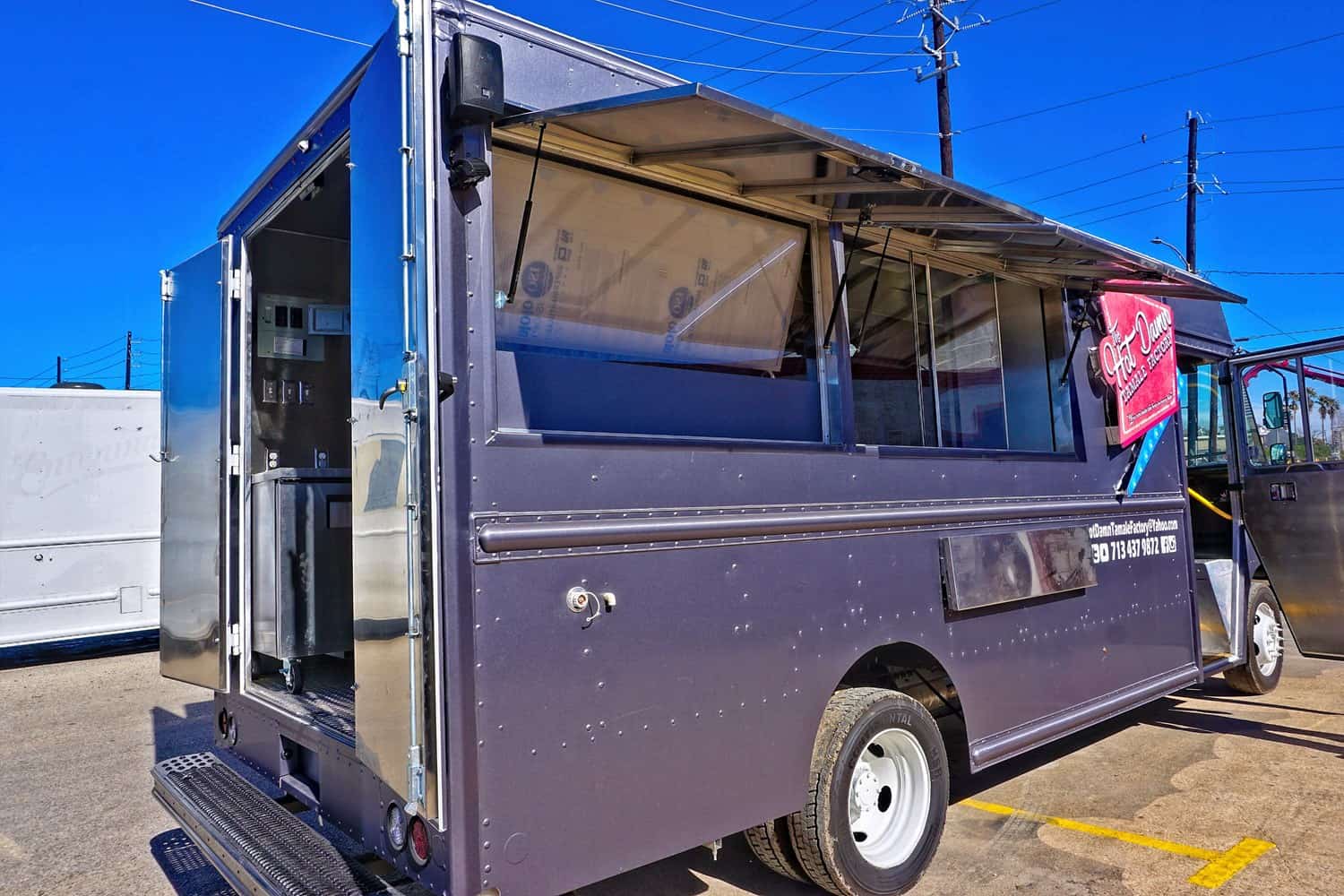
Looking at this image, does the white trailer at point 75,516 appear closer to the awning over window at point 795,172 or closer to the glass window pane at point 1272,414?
the awning over window at point 795,172

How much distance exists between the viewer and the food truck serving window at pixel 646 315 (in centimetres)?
299

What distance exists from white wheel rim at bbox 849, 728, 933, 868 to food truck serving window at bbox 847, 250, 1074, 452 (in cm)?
123

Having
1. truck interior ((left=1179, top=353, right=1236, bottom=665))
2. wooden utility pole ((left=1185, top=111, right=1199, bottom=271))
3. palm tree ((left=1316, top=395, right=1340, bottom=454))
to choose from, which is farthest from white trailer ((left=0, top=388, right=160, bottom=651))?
wooden utility pole ((left=1185, top=111, right=1199, bottom=271))

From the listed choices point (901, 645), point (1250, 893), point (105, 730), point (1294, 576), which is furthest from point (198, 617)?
point (1294, 576)

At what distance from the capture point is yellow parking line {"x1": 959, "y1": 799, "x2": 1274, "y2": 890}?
3706mm

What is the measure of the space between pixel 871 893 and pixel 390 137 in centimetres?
301

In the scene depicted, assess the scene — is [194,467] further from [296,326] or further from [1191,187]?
[1191,187]

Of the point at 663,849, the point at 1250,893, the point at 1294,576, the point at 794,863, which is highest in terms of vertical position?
the point at 1294,576

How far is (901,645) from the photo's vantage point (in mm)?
3770

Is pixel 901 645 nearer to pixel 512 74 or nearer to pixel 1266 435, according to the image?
pixel 512 74

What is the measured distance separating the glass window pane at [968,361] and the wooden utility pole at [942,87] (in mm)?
11462

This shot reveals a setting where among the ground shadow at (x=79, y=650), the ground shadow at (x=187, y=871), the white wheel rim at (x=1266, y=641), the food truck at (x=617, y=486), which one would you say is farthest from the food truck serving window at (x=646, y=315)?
the ground shadow at (x=79, y=650)

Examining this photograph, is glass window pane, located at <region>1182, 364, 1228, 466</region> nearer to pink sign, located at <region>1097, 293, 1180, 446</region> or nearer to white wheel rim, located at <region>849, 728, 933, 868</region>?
pink sign, located at <region>1097, 293, 1180, 446</region>

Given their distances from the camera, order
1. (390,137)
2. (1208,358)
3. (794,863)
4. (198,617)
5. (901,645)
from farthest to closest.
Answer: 1. (1208,358)
2. (198,617)
3. (901,645)
4. (794,863)
5. (390,137)
